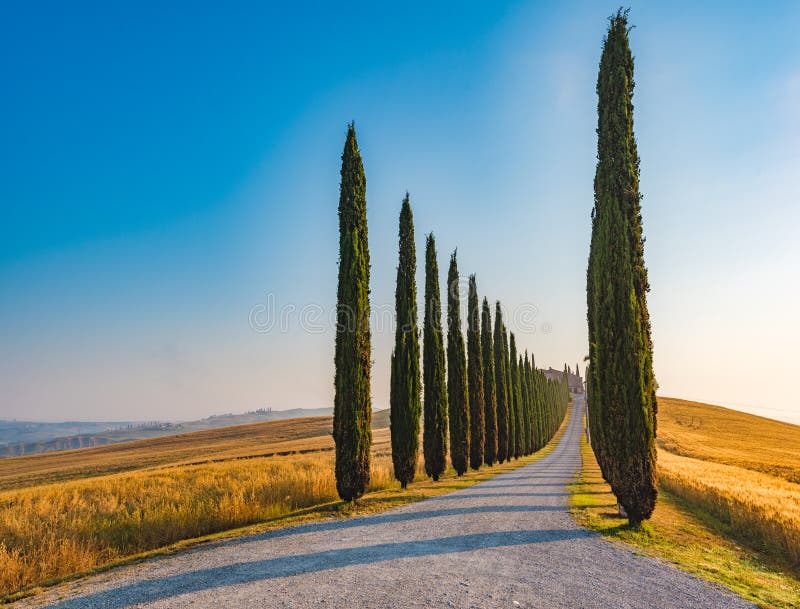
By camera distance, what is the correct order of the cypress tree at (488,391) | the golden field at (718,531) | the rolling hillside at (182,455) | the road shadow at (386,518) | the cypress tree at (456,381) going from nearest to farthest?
the golden field at (718,531), the road shadow at (386,518), the cypress tree at (456,381), the cypress tree at (488,391), the rolling hillside at (182,455)

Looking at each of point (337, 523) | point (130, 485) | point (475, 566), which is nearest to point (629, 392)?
point (475, 566)

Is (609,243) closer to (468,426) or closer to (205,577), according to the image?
(205,577)

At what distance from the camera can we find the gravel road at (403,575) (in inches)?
229

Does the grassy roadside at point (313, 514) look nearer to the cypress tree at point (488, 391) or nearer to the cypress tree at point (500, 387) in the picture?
the cypress tree at point (488, 391)

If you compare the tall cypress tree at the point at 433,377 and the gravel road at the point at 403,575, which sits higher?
the tall cypress tree at the point at 433,377

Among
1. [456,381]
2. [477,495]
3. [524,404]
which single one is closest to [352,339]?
[477,495]

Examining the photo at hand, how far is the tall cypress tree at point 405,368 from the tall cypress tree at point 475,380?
7.75 metres

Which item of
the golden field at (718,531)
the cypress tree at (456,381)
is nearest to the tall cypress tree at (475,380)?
the cypress tree at (456,381)

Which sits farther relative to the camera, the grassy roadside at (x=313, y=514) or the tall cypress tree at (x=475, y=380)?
the tall cypress tree at (x=475, y=380)

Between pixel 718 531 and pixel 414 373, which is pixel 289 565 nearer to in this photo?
pixel 718 531

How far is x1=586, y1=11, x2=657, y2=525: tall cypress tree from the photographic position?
10859mm

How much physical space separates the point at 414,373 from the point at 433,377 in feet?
8.67

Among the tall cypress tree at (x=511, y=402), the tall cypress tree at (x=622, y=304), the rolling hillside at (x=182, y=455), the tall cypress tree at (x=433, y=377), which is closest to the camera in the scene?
the tall cypress tree at (x=622, y=304)

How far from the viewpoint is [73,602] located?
5.92 m
